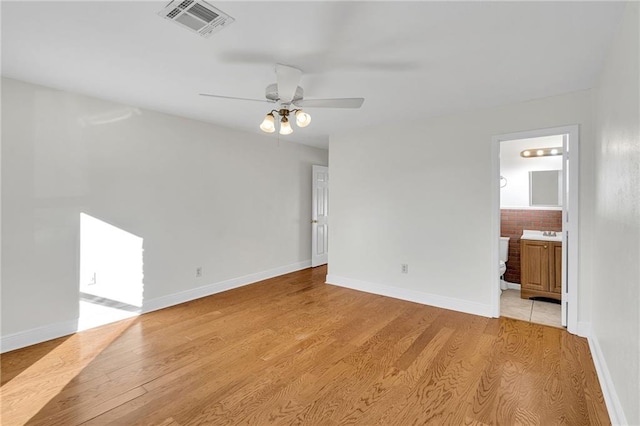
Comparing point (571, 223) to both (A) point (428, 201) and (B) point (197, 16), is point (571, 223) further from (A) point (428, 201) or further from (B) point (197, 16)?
(B) point (197, 16)

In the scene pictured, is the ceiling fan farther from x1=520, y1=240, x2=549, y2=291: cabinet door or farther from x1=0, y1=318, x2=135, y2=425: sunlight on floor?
x1=520, y1=240, x2=549, y2=291: cabinet door

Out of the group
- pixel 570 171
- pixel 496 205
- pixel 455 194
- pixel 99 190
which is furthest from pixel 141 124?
pixel 570 171

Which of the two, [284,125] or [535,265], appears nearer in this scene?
[284,125]

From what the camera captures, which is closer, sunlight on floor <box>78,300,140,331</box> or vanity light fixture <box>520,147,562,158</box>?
sunlight on floor <box>78,300,140,331</box>

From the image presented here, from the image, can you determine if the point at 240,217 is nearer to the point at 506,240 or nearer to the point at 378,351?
the point at 378,351

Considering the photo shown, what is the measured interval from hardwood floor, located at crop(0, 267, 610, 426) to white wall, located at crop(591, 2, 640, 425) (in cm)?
40

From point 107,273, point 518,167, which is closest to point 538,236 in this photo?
point 518,167

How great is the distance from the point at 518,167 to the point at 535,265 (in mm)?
1609

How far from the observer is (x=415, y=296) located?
398cm

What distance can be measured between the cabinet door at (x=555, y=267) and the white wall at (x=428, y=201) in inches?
39.6

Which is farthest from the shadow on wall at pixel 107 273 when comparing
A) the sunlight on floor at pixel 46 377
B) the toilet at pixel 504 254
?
the toilet at pixel 504 254

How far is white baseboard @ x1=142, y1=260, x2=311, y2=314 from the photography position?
3.67m

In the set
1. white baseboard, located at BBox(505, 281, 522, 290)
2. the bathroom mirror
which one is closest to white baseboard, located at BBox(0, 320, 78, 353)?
white baseboard, located at BBox(505, 281, 522, 290)

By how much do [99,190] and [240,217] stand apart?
185cm
